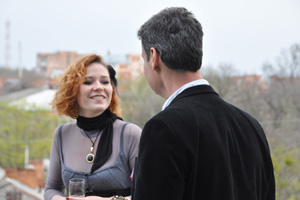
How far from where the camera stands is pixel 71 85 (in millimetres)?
2121

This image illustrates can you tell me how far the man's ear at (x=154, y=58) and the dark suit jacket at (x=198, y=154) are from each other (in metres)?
0.13

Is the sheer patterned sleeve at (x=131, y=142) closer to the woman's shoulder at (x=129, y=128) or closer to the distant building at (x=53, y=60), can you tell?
the woman's shoulder at (x=129, y=128)

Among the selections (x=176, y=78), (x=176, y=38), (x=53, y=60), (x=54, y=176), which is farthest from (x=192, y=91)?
(x=53, y=60)

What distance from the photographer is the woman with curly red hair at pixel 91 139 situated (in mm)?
1970

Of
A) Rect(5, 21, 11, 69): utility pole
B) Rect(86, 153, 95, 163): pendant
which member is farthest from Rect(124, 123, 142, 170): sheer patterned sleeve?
Rect(5, 21, 11, 69): utility pole

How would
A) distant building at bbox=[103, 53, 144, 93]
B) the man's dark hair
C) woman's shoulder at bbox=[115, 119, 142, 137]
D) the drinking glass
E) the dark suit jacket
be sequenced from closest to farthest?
the dark suit jacket, the man's dark hair, the drinking glass, woman's shoulder at bbox=[115, 119, 142, 137], distant building at bbox=[103, 53, 144, 93]

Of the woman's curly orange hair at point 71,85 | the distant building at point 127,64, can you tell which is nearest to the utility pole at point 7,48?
the distant building at point 127,64

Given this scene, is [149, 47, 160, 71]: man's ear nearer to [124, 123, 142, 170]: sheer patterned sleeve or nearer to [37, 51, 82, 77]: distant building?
[124, 123, 142, 170]: sheer patterned sleeve

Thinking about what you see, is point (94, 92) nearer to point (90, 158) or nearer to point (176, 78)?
point (90, 158)

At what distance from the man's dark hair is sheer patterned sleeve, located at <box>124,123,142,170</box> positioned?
2.99 feet

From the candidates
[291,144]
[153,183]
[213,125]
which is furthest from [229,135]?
[291,144]

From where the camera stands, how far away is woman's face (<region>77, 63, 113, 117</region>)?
212 cm

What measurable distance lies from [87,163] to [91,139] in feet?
0.52

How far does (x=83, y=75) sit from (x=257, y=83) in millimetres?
16442
